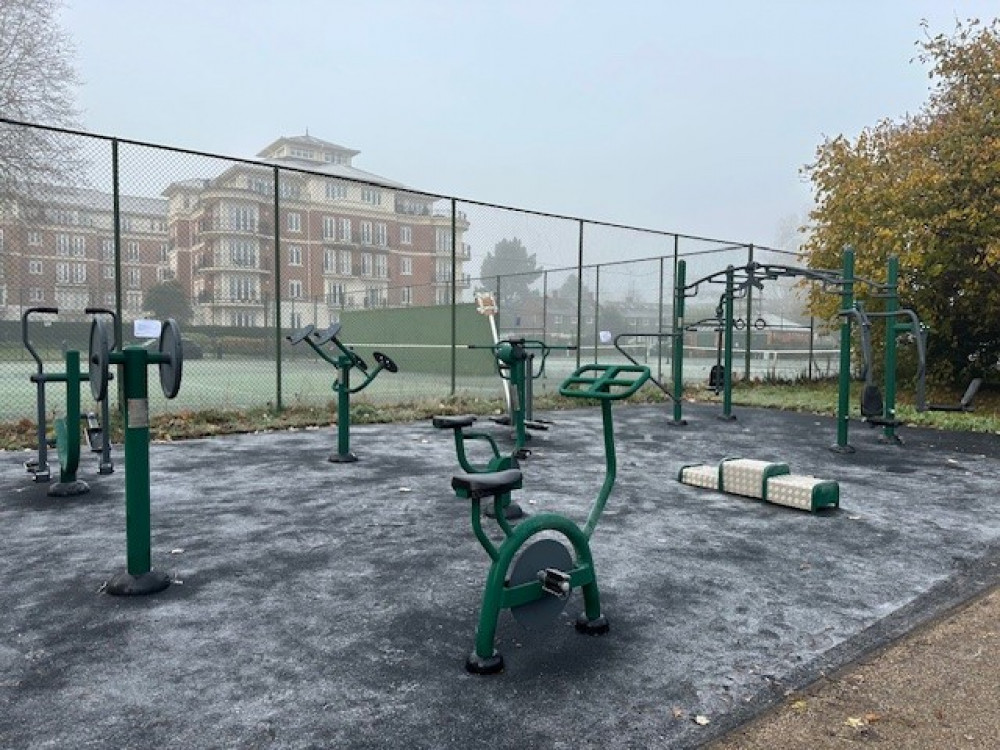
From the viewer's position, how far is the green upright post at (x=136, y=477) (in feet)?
9.47

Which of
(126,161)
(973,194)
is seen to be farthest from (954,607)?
(973,194)

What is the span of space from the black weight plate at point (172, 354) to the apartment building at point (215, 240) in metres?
5.08

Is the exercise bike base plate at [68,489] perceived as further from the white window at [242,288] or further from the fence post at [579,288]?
the fence post at [579,288]

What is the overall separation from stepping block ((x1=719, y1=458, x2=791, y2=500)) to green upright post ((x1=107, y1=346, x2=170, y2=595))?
Answer: 3575mm

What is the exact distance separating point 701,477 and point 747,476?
1.30ft

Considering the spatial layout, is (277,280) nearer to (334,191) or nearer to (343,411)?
(343,411)

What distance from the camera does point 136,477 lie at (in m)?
2.93

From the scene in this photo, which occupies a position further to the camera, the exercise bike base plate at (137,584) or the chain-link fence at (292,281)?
the chain-link fence at (292,281)

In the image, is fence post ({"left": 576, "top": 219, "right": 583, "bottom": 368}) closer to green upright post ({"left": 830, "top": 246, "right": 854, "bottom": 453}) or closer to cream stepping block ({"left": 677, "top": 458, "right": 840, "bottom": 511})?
green upright post ({"left": 830, "top": 246, "right": 854, "bottom": 453})

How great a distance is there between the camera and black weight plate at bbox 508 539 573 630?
238 centimetres

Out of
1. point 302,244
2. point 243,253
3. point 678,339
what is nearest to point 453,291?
point 243,253

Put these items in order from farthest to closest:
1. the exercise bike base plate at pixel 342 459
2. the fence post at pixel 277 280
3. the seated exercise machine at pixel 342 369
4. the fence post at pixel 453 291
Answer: the fence post at pixel 453 291, the fence post at pixel 277 280, the exercise bike base plate at pixel 342 459, the seated exercise machine at pixel 342 369

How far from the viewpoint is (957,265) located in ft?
35.0

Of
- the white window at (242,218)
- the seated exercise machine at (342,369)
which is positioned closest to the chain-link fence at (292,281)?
the white window at (242,218)
